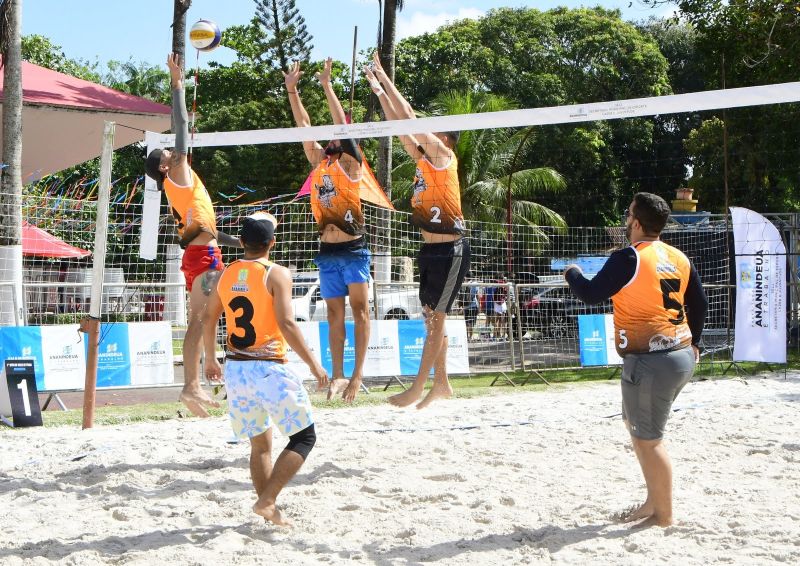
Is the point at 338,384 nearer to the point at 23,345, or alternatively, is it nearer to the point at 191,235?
the point at 191,235

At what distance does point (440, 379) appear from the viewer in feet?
22.6

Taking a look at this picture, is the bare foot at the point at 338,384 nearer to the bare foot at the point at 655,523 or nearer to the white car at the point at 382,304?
the bare foot at the point at 655,523

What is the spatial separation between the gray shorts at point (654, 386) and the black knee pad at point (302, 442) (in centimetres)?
166

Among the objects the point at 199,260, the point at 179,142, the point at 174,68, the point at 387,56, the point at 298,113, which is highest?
the point at 387,56

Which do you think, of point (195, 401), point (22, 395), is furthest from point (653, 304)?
point (22, 395)

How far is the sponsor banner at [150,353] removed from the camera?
383 inches

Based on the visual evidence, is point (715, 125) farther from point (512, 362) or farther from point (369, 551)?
point (369, 551)

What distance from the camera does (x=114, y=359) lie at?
962 centimetres

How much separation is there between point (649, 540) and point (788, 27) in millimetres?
12812

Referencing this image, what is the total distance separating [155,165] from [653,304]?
3809 millimetres

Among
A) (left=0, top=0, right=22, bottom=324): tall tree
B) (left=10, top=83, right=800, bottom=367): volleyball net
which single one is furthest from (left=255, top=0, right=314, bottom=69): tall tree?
(left=0, top=0, right=22, bottom=324): tall tree

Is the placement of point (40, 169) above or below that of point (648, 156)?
below

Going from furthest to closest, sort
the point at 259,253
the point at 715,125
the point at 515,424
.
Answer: the point at 715,125 → the point at 515,424 → the point at 259,253

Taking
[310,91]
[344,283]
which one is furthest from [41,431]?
[310,91]
